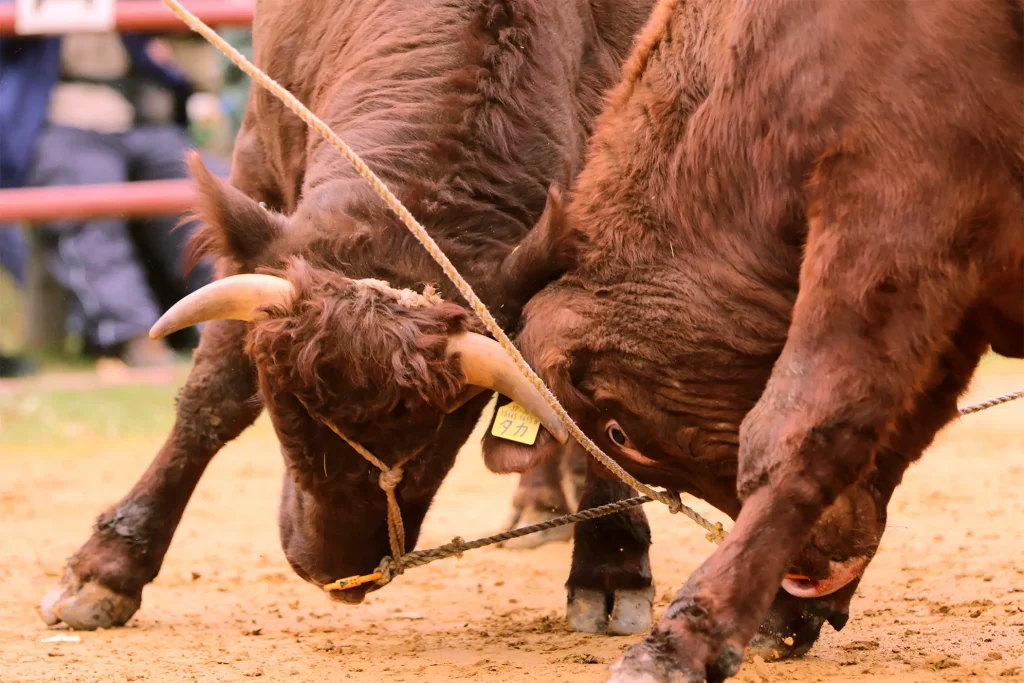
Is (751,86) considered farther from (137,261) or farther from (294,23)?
(137,261)

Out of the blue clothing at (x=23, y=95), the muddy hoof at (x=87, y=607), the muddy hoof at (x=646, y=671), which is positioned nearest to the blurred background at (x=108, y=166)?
the blue clothing at (x=23, y=95)

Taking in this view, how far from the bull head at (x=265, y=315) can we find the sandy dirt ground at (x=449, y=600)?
832 mm

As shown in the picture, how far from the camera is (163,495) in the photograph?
5.36 metres

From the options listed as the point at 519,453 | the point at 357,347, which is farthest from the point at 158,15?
the point at 519,453

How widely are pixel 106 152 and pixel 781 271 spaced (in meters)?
8.80

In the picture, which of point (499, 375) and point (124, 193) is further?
point (124, 193)

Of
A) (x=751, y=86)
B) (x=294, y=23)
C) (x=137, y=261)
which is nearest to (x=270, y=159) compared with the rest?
(x=294, y=23)

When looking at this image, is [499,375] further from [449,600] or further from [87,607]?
Answer: [87,607]

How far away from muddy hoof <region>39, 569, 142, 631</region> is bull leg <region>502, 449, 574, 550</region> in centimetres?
198

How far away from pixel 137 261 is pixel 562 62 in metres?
7.40

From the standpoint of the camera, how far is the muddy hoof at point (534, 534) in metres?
6.59

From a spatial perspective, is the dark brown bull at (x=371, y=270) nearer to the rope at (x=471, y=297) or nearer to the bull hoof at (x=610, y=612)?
the rope at (x=471, y=297)

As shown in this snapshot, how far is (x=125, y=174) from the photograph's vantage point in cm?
1164

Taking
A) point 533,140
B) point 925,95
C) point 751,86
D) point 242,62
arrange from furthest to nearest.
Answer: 1. point 533,140
2. point 242,62
3. point 751,86
4. point 925,95
